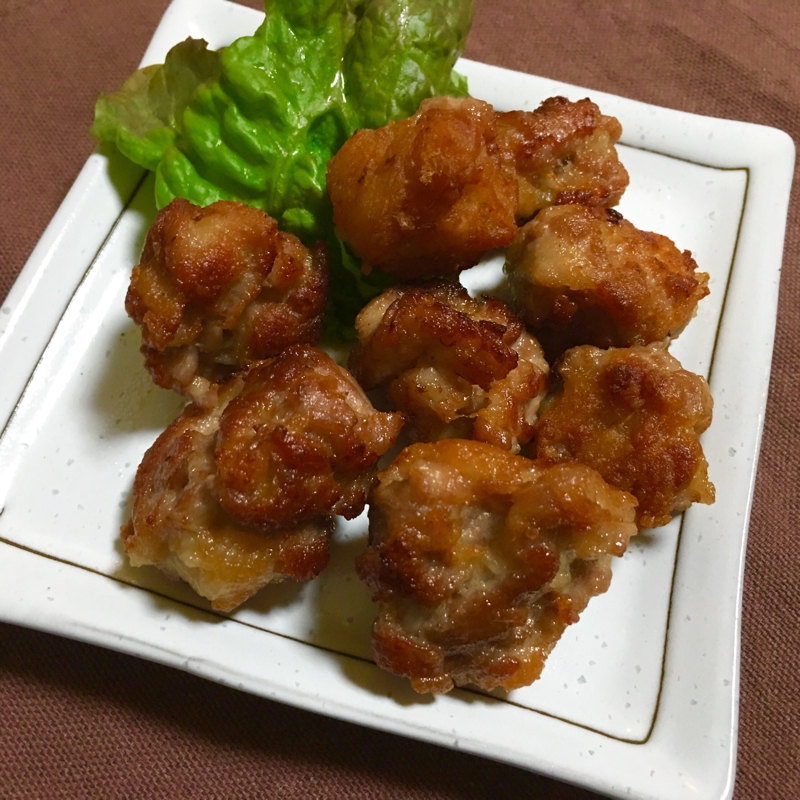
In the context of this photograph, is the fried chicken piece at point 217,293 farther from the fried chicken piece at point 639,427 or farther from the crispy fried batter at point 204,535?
the fried chicken piece at point 639,427

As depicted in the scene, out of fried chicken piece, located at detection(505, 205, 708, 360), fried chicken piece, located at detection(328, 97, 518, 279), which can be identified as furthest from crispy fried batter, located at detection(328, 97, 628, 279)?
fried chicken piece, located at detection(505, 205, 708, 360)

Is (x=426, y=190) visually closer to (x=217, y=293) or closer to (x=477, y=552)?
(x=217, y=293)

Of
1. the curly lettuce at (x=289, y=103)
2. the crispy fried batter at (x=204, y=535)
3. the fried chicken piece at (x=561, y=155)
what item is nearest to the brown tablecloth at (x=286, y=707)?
the crispy fried batter at (x=204, y=535)

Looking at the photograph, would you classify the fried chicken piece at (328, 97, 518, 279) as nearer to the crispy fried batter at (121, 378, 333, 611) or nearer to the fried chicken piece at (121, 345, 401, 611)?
the fried chicken piece at (121, 345, 401, 611)

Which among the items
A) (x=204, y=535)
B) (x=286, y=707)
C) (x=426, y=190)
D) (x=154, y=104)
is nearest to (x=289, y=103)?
(x=154, y=104)

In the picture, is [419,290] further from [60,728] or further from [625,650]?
[60,728]
